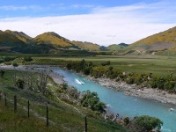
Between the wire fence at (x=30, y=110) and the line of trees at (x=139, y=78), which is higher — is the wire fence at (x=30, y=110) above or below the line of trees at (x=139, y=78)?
above

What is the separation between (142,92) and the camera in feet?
420

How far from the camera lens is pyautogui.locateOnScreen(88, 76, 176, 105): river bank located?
375 ft

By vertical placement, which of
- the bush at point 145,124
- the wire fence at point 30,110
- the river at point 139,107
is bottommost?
the river at point 139,107

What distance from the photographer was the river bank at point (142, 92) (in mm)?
114312

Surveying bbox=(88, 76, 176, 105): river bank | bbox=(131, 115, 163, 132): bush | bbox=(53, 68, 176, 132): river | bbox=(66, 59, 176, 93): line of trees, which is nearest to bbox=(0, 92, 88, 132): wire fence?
bbox=(131, 115, 163, 132): bush

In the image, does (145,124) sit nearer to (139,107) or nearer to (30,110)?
(30,110)

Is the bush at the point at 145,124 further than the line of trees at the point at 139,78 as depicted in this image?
No

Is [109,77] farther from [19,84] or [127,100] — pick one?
[19,84]

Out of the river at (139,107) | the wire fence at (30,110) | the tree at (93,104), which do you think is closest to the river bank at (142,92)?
the river at (139,107)

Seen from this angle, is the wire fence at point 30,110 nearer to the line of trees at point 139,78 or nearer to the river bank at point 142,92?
the river bank at point 142,92

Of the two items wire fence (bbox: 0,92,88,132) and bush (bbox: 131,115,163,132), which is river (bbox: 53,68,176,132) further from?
wire fence (bbox: 0,92,88,132)

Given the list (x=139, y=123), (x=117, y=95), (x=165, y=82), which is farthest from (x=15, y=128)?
(x=165, y=82)

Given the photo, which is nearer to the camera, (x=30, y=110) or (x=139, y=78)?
(x=30, y=110)

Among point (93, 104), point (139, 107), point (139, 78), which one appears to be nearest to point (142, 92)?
point (139, 78)
